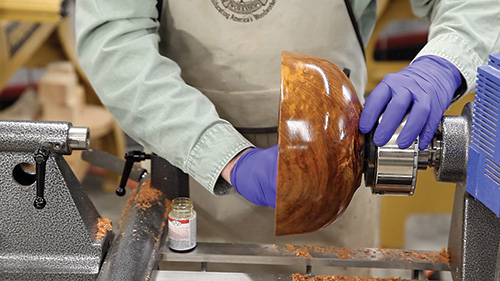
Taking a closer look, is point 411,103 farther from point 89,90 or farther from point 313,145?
point 89,90

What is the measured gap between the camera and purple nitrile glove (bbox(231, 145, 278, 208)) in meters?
0.90

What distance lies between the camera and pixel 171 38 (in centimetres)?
124

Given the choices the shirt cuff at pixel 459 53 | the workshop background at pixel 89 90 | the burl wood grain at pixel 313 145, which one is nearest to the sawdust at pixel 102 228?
the burl wood grain at pixel 313 145

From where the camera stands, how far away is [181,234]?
1045 millimetres

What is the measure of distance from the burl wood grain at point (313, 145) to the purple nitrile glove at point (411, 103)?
0.03 metres

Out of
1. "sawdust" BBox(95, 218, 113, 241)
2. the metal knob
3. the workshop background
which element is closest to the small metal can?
"sawdust" BBox(95, 218, 113, 241)

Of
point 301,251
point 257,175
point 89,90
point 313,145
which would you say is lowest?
point 89,90

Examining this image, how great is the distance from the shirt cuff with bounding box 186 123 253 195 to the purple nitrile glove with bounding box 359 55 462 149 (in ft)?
0.75

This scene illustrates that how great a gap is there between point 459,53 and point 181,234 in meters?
0.58

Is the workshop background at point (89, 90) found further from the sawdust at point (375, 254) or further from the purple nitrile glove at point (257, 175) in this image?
the purple nitrile glove at point (257, 175)

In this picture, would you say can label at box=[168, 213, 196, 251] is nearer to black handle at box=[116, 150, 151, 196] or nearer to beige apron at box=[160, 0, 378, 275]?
black handle at box=[116, 150, 151, 196]

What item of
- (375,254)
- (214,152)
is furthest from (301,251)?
(214,152)

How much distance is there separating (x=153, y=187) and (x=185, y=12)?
0.36 meters

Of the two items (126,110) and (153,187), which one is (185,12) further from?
(153,187)
